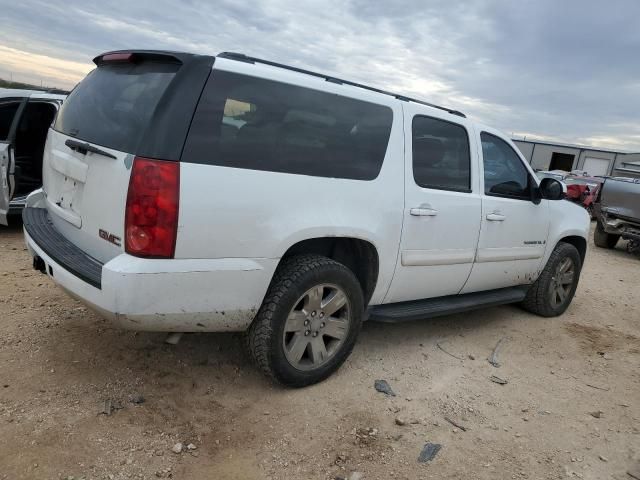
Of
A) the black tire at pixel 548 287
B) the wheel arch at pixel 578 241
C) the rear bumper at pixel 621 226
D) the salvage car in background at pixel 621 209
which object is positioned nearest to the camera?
the black tire at pixel 548 287

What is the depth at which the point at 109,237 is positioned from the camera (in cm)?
269

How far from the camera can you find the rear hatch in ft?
8.41

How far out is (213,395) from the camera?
10.4 ft

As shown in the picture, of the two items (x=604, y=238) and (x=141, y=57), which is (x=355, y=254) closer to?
(x=141, y=57)

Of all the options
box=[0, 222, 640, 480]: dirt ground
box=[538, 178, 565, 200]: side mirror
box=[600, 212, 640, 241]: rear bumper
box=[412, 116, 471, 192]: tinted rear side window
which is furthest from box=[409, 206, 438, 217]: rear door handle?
box=[600, 212, 640, 241]: rear bumper

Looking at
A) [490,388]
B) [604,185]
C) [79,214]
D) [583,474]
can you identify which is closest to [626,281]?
[604,185]

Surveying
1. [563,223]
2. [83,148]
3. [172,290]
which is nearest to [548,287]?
[563,223]

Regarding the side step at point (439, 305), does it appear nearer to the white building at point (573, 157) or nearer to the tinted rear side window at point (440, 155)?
the tinted rear side window at point (440, 155)

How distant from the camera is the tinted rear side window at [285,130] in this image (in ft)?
8.68

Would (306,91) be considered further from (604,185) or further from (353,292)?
(604,185)

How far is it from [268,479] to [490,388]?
1837 millimetres

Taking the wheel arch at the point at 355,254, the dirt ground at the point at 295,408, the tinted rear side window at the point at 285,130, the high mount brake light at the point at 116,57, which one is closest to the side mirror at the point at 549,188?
the dirt ground at the point at 295,408

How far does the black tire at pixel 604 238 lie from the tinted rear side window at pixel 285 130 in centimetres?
935

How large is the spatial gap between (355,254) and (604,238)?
9497 millimetres
